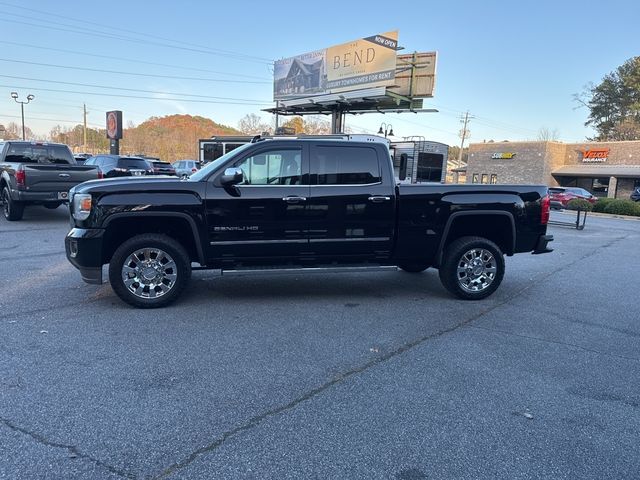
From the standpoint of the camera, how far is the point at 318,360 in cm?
422

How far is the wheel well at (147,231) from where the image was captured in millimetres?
5523

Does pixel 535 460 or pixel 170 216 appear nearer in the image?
pixel 535 460

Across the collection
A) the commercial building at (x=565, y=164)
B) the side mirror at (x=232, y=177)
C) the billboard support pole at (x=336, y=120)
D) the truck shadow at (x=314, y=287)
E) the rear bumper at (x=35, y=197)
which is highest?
the billboard support pole at (x=336, y=120)

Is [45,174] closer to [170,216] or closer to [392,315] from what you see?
[170,216]

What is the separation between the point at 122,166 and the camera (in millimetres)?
19703

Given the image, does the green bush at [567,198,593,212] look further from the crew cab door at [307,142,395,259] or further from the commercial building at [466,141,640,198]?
the commercial building at [466,141,640,198]

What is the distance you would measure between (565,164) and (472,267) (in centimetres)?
4908

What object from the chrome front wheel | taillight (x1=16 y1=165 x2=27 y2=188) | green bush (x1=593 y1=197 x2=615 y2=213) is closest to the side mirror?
the chrome front wheel

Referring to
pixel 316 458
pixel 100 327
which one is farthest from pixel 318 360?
pixel 100 327

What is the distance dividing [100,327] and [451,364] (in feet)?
11.3

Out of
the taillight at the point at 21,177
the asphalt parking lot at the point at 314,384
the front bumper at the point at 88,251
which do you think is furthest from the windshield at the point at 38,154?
the front bumper at the point at 88,251

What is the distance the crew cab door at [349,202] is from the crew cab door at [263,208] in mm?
149

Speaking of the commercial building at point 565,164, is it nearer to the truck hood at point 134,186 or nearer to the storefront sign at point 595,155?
the storefront sign at point 595,155

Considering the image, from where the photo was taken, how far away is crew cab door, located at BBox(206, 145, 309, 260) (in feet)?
18.4
